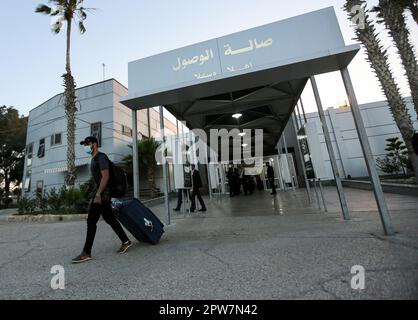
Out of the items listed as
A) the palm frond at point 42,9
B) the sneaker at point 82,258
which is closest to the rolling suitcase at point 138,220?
the sneaker at point 82,258

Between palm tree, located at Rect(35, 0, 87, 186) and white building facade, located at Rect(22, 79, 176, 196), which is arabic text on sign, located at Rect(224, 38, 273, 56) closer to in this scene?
palm tree, located at Rect(35, 0, 87, 186)

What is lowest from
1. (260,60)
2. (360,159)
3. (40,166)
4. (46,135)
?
(360,159)

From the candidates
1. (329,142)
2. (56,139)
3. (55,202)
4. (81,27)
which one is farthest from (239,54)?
(56,139)

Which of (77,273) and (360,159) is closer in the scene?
(77,273)

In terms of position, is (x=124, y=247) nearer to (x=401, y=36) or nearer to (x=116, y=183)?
(x=116, y=183)

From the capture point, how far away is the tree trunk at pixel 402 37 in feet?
25.2

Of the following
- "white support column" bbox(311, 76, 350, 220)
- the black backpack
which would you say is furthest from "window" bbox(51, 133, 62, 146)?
"white support column" bbox(311, 76, 350, 220)

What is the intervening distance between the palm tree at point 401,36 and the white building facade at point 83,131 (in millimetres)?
15764
